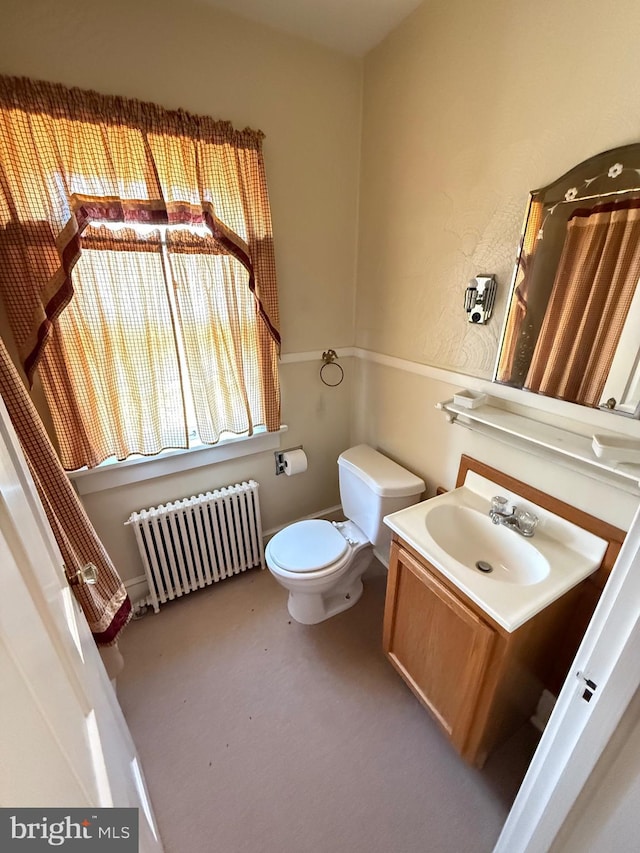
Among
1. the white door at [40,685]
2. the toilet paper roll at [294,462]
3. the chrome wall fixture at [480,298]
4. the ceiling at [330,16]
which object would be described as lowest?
the toilet paper roll at [294,462]

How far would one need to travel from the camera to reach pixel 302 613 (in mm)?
1832

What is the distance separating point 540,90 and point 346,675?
228 centimetres

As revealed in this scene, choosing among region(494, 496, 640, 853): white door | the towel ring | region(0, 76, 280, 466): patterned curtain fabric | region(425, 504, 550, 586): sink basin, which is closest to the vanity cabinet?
region(425, 504, 550, 586): sink basin

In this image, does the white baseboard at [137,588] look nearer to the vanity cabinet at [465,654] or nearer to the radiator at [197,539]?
the radiator at [197,539]

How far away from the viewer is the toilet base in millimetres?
1802

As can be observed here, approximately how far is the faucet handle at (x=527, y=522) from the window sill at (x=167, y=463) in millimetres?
1216

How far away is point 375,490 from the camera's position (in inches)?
67.5

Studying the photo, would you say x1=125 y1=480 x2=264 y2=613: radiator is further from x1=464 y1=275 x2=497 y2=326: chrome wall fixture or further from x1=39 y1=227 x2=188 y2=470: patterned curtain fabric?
x1=464 y1=275 x2=497 y2=326: chrome wall fixture

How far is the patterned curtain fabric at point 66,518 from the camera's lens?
3.02 feet

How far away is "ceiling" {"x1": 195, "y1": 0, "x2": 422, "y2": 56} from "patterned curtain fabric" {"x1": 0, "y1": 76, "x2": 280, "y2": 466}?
0.39m

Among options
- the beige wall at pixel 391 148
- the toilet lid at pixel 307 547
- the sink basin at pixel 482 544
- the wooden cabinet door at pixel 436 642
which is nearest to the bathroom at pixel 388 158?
the beige wall at pixel 391 148

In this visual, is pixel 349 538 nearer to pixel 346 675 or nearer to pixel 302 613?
pixel 302 613

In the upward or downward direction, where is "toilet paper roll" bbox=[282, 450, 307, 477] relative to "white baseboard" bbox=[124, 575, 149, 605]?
upward

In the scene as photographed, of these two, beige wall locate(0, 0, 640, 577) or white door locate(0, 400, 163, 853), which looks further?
beige wall locate(0, 0, 640, 577)
